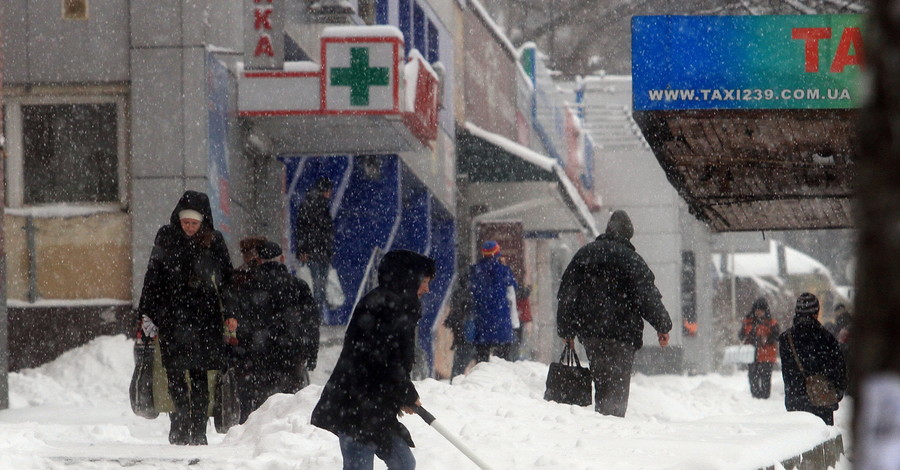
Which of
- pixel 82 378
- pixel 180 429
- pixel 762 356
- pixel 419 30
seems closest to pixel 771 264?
pixel 762 356

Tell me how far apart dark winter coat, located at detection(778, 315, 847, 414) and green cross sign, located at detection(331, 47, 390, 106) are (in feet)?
20.0

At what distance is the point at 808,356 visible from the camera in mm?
10273

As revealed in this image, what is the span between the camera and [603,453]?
738 cm

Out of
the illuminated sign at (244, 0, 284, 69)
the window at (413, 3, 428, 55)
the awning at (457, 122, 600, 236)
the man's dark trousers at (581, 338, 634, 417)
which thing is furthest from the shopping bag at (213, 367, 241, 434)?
the awning at (457, 122, 600, 236)

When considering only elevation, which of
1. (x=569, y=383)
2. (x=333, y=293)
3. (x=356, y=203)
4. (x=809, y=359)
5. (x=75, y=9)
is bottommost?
(x=569, y=383)

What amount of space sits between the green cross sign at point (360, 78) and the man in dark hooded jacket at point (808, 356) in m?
6.09

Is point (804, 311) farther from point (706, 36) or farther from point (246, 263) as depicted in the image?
point (246, 263)

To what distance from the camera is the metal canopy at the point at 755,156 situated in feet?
40.2

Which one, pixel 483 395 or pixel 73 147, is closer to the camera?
pixel 483 395

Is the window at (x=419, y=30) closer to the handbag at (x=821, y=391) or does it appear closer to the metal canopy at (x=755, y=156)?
the metal canopy at (x=755, y=156)

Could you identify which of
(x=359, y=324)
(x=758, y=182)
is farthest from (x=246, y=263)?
(x=758, y=182)

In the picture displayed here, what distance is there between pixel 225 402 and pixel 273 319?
100 centimetres

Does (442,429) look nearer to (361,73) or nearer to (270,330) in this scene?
(270,330)

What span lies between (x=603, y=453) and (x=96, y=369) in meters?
7.63
